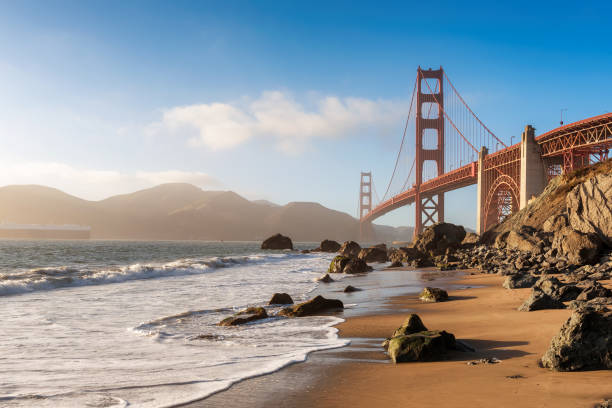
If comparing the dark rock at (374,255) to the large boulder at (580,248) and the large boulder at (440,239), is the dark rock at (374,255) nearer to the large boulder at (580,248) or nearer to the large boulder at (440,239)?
the large boulder at (440,239)

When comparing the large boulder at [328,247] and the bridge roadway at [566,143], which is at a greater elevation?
the bridge roadway at [566,143]

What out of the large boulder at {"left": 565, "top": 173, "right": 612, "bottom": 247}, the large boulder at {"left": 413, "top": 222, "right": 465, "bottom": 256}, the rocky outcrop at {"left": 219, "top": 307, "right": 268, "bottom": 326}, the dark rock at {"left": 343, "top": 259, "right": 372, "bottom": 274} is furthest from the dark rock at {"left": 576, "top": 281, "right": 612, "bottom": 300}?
the large boulder at {"left": 413, "top": 222, "right": 465, "bottom": 256}

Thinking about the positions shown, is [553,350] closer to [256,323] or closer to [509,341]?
[509,341]

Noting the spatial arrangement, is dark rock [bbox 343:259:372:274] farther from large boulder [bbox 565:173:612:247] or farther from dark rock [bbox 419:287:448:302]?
dark rock [bbox 419:287:448:302]

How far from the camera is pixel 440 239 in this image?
33.2 m

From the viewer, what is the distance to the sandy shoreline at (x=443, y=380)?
4094mm

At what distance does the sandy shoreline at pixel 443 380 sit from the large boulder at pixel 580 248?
9446mm

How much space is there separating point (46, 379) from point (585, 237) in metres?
16.7

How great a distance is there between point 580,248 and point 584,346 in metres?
13.0

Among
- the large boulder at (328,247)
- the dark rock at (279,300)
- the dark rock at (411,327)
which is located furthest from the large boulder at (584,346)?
the large boulder at (328,247)

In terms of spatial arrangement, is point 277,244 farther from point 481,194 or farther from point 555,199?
point 555,199

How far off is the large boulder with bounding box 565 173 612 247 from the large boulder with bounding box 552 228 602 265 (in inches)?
105

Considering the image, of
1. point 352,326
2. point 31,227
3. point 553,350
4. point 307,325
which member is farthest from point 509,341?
point 31,227

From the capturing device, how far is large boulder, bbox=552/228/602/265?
614 inches
